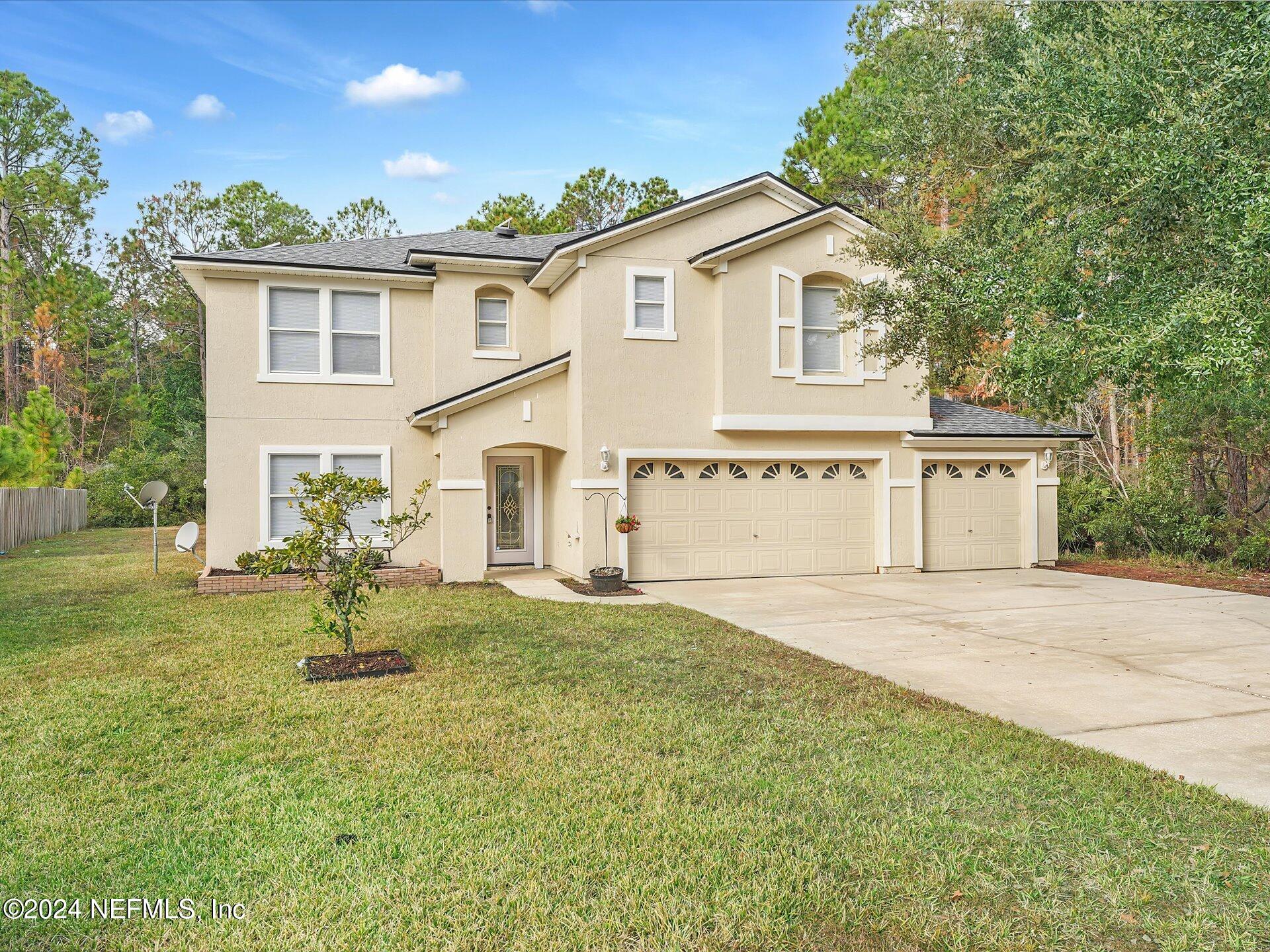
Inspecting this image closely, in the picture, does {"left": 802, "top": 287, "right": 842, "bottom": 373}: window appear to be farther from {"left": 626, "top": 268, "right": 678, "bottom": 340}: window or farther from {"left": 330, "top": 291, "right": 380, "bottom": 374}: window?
{"left": 330, "top": 291, "right": 380, "bottom": 374}: window

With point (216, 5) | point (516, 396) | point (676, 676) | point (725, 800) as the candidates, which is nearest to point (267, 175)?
point (216, 5)

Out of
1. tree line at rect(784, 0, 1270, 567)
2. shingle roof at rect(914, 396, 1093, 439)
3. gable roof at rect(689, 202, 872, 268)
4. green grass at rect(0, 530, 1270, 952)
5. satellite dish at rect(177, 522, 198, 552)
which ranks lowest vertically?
green grass at rect(0, 530, 1270, 952)

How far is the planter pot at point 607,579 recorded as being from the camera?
497 inches

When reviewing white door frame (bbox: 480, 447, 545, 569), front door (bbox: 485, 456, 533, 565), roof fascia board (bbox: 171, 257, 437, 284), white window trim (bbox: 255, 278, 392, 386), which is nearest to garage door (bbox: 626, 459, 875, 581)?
white door frame (bbox: 480, 447, 545, 569)

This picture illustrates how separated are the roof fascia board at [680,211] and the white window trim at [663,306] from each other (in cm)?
65

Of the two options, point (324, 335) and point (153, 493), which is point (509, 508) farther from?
point (153, 493)

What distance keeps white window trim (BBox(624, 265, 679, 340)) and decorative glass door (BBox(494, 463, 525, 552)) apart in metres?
3.70

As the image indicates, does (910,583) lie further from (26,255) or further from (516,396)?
(26,255)

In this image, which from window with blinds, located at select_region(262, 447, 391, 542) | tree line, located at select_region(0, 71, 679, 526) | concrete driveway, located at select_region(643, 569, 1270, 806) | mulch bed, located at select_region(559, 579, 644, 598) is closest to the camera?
concrete driveway, located at select_region(643, 569, 1270, 806)

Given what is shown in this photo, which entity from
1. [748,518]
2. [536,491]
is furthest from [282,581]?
[748,518]

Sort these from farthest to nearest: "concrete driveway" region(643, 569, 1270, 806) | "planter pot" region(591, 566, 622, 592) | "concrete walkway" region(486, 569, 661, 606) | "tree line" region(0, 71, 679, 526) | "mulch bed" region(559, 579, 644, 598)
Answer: "tree line" region(0, 71, 679, 526)
"planter pot" region(591, 566, 622, 592)
"mulch bed" region(559, 579, 644, 598)
"concrete walkway" region(486, 569, 661, 606)
"concrete driveway" region(643, 569, 1270, 806)

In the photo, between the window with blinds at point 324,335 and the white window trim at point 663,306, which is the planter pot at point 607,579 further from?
the window with blinds at point 324,335

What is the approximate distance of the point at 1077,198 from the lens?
7555mm

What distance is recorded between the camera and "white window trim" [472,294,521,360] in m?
15.2
